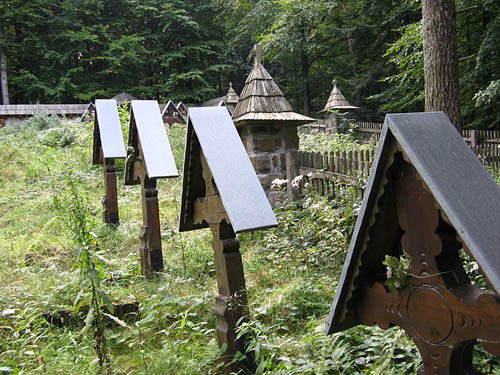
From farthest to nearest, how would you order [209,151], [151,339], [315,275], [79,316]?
1. [315,275]
2. [79,316]
3. [151,339]
4. [209,151]

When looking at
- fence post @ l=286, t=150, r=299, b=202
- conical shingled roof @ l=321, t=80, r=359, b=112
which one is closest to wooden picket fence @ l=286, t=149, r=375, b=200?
fence post @ l=286, t=150, r=299, b=202

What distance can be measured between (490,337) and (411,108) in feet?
57.9

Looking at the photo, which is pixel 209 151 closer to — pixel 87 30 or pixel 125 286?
pixel 125 286

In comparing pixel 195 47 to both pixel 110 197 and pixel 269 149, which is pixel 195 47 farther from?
pixel 110 197

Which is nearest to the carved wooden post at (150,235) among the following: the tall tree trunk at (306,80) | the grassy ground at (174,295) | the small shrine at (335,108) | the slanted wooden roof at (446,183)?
the grassy ground at (174,295)

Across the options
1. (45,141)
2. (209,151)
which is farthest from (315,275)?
(45,141)

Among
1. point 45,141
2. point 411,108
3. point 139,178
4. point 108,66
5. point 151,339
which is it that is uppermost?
point 108,66

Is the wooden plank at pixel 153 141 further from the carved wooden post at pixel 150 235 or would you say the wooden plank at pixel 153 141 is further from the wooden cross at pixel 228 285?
the wooden cross at pixel 228 285

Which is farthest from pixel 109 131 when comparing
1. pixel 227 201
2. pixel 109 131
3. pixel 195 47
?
pixel 195 47

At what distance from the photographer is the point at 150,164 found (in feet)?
12.6

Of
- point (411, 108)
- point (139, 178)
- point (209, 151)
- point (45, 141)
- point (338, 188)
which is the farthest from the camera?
point (411, 108)

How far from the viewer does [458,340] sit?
1.20 metres

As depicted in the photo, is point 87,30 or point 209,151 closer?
point 209,151

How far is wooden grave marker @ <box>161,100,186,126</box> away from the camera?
13.5 metres
